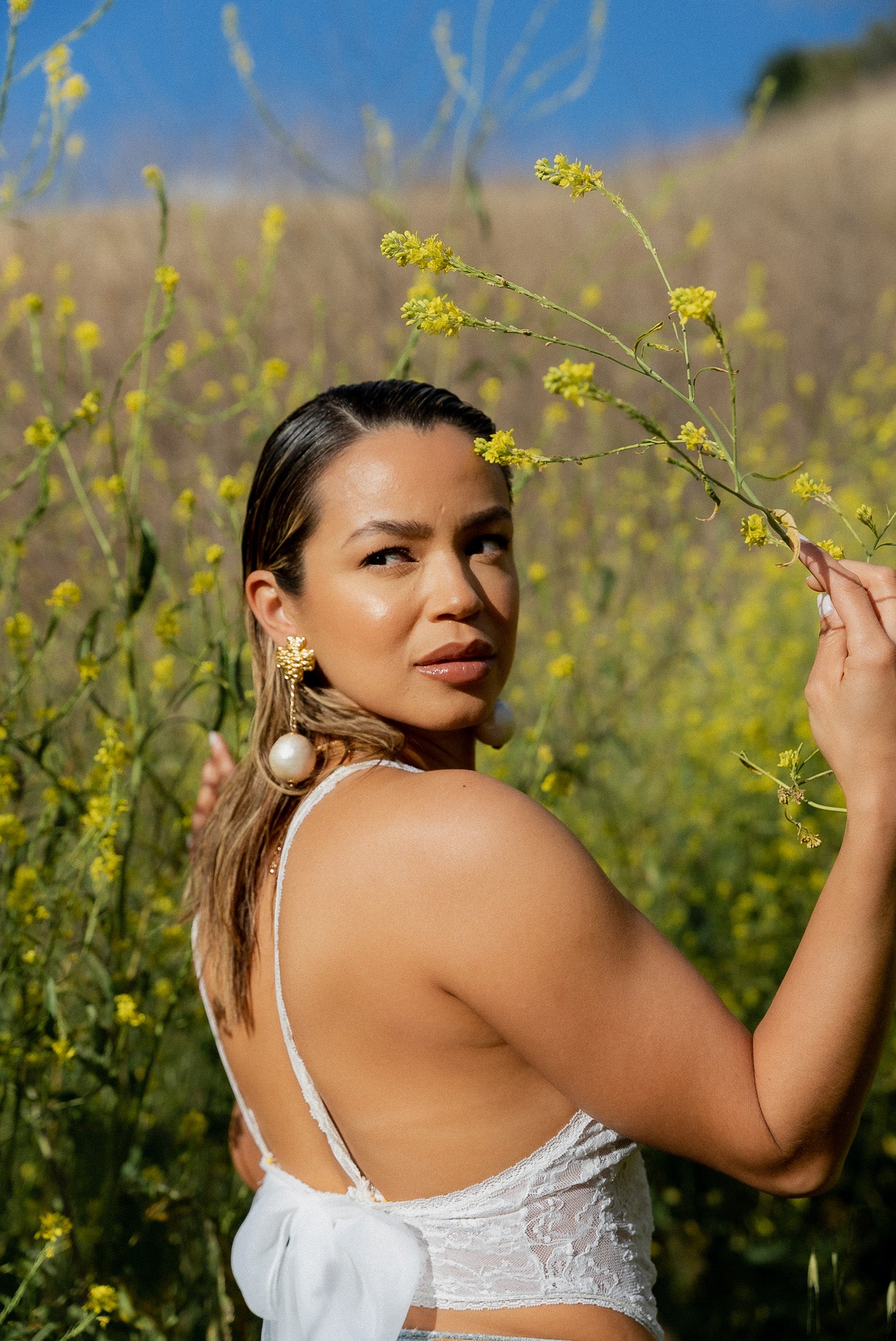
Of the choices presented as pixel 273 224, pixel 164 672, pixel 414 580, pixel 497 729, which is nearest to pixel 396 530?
pixel 414 580

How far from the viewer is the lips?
3.76ft

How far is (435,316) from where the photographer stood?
83cm

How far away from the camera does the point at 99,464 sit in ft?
16.3

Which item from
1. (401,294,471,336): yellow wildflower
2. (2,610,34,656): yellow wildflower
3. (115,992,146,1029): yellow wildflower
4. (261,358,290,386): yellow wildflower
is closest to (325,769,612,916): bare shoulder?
(401,294,471,336): yellow wildflower

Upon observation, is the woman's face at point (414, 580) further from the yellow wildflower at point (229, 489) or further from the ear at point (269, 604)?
the yellow wildflower at point (229, 489)

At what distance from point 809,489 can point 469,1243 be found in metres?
0.72

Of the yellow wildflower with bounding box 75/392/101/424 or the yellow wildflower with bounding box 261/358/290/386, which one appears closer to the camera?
the yellow wildflower with bounding box 75/392/101/424

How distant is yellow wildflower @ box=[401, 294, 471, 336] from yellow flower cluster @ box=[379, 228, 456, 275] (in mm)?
27

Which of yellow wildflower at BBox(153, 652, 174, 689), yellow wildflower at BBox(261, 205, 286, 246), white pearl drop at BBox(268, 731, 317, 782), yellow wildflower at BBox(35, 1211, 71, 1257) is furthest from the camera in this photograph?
yellow wildflower at BBox(261, 205, 286, 246)

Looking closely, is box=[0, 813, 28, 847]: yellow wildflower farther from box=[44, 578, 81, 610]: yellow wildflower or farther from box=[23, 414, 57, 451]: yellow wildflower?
box=[23, 414, 57, 451]: yellow wildflower

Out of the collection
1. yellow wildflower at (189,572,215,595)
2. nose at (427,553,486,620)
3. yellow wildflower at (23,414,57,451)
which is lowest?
yellow wildflower at (189,572,215,595)

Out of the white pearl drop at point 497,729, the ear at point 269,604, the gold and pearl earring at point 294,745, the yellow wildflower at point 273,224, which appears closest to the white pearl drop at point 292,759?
the gold and pearl earring at point 294,745

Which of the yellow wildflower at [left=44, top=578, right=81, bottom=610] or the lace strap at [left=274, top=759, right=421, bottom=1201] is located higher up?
the yellow wildflower at [left=44, top=578, right=81, bottom=610]

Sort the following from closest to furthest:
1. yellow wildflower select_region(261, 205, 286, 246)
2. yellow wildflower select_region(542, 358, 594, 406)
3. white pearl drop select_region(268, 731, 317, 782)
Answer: yellow wildflower select_region(542, 358, 594, 406) < white pearl drop select_region(268, 731, 317, 782) < yellow wildflower select_region(261, 205, 286, 246)
